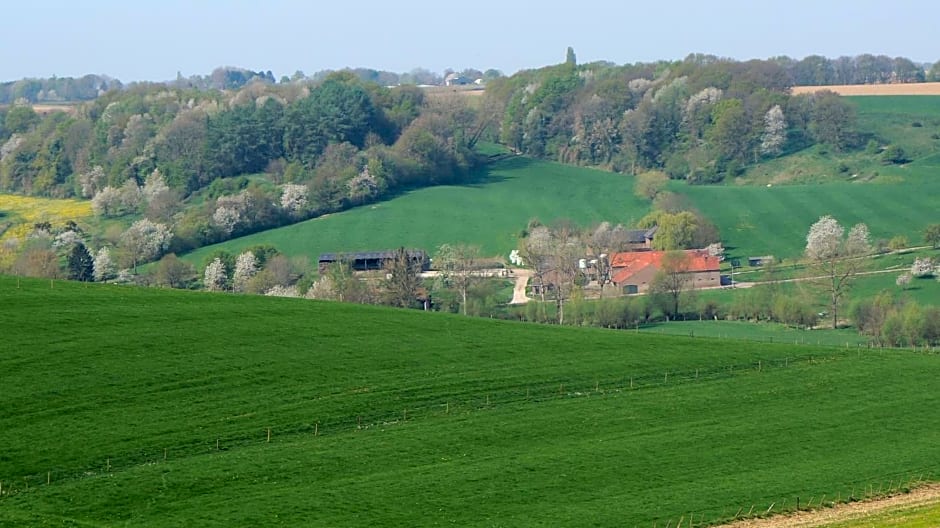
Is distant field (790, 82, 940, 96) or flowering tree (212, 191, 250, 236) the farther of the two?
distant field (790, 82, 940, 96)

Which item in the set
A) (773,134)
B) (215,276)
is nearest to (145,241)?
(215,276)

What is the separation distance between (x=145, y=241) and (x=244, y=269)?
45.5 ft

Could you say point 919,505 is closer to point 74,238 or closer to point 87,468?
point 87,468

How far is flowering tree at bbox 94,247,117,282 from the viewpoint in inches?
4112

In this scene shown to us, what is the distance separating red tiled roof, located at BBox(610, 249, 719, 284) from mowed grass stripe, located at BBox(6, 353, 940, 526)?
43826 millimetres

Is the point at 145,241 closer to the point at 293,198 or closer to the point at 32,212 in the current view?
the point at 293,198

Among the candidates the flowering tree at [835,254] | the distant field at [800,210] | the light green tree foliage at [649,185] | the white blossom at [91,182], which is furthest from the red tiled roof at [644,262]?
the white blossom at [91,182]

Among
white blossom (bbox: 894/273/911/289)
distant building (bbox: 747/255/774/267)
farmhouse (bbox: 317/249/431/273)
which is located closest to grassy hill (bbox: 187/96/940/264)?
distant building (bbox: 747/255/774/267)

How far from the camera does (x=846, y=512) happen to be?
131 ft

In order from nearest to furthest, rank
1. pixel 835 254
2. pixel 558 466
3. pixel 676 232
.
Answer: pixel 558 466 < pixel 835 254 < pixel 676 232

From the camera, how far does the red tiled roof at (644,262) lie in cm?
9819

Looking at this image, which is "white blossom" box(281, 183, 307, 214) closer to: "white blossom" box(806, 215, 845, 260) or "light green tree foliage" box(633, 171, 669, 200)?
"light green tree foliage" box(633, 171, 669, 200)

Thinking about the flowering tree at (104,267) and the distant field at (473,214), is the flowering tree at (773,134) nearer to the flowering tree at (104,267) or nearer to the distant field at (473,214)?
the distant field at (473,214)

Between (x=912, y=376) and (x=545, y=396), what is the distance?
17.3 metres
